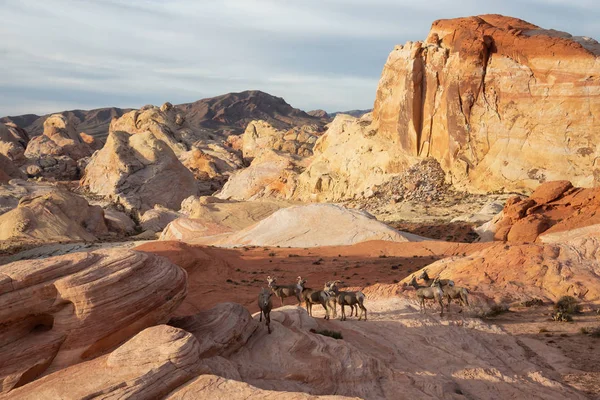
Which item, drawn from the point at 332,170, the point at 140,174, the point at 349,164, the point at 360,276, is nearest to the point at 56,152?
the point at 140,174

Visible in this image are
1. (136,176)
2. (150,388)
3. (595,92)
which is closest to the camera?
(150,388)

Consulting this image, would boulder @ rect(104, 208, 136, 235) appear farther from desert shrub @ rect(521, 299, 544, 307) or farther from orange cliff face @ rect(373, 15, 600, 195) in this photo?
desert shrub @ rect(521, 299, 544, 307)

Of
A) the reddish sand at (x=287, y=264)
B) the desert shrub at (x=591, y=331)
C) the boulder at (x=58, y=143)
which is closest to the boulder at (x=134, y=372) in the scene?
the reddish sand at (x=287, y=264)

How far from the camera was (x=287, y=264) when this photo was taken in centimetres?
3080

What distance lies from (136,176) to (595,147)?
47738mm

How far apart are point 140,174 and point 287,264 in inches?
1635

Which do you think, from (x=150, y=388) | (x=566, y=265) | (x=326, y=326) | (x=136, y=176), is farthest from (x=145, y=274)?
(x=136, y=176)

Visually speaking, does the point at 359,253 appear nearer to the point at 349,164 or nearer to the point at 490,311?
the point at 490,311

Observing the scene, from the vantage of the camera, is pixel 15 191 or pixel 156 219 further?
pixel 156 219

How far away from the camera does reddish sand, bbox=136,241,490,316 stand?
80.2 feet

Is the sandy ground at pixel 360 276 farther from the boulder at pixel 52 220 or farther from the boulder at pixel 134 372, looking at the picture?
the boulder at pixel 52 220

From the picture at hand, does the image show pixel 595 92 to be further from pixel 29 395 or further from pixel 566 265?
pixel 29 395

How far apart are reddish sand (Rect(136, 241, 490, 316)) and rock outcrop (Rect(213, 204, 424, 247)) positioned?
182cm

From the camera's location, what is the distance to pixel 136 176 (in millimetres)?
67312
